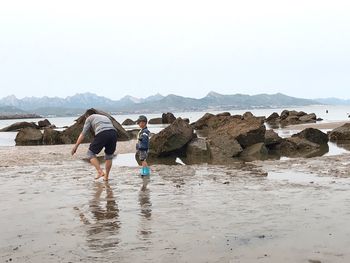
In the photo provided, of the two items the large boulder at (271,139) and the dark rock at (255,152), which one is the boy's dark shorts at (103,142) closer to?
the dark rock at (255,152)

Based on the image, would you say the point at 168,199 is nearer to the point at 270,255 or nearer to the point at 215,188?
the point at 215,188

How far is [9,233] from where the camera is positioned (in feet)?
21.0

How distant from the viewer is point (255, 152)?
19.1 m

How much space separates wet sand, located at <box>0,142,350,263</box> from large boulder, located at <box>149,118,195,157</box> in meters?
6.47

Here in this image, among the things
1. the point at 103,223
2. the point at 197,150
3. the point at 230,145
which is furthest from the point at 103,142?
the point at 230,145

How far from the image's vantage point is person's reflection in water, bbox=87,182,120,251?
5.77m

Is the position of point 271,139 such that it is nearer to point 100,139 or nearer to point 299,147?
point 299,147

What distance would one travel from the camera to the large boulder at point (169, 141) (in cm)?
1898

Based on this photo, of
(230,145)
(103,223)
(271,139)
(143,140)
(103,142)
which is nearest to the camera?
(103,223)

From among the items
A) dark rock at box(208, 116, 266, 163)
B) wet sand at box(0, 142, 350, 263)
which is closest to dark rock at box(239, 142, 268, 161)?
dark rock at box(208, 116, 266, 163)

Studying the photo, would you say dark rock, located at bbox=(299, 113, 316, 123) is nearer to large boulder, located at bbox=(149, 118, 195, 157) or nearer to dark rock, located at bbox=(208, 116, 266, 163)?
dark rock, located at bbox=(208, 116, 266, 163)

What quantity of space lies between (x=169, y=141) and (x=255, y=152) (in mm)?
3750

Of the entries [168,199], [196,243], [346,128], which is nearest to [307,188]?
[168,199]

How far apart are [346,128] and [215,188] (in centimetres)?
1873
